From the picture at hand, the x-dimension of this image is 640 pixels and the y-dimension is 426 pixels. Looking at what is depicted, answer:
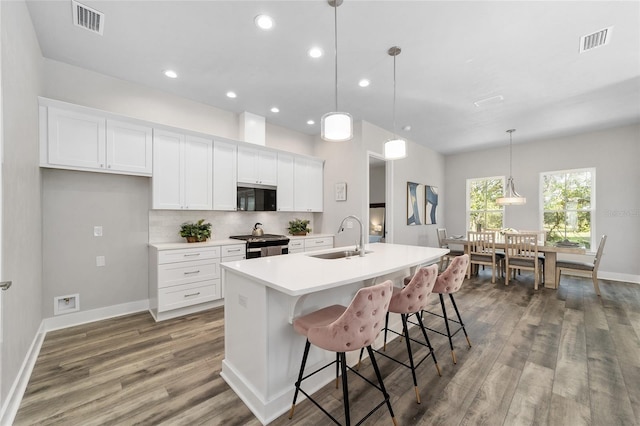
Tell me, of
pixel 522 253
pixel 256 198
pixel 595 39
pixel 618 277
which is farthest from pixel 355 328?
pixel 618 277

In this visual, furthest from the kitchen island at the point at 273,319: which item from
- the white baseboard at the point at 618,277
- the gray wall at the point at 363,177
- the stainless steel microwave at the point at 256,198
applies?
the white baseboard at the point at 618,277

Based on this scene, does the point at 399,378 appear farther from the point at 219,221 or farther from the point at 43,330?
the point at 43,330

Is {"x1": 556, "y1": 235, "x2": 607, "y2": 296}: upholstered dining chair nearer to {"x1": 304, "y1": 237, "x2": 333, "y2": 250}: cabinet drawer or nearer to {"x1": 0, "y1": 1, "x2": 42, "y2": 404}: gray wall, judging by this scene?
{"x1": 304, "y1": 237, "x2": 333, "y2": 250}: cabinet drawer

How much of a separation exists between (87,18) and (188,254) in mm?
2424

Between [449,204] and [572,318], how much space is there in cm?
435

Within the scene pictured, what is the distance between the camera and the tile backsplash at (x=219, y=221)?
3551 mm

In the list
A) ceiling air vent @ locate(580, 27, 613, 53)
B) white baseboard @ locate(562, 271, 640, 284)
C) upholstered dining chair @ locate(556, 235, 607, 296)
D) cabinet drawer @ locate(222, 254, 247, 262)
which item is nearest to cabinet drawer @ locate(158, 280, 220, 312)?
cabinet drawer @ locate(222, 254, 247, 262)

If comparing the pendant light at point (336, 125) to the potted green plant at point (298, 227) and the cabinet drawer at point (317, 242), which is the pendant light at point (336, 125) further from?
the potted green plant at point (298, 227)

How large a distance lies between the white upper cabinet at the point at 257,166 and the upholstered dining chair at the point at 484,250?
3.90m

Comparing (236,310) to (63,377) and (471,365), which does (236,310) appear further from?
(471,365)

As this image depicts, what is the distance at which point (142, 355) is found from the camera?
7.74ft

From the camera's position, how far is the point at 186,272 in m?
3.25

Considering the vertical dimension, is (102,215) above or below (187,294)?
above

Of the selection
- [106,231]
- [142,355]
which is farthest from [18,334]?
[106,231]
